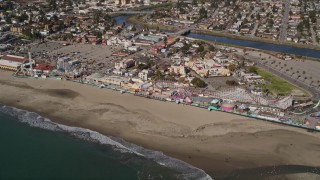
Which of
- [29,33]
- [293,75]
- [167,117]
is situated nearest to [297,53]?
[293,75]

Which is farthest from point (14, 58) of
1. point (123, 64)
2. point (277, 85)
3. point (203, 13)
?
point (203, 13)

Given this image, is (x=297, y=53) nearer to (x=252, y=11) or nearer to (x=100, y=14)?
(x=252, y=11)

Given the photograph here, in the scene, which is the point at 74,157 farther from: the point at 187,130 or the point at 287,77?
the point at 287,77

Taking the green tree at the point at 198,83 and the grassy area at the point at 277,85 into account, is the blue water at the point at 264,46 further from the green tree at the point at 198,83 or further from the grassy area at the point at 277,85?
the green tree at the point at 198,83

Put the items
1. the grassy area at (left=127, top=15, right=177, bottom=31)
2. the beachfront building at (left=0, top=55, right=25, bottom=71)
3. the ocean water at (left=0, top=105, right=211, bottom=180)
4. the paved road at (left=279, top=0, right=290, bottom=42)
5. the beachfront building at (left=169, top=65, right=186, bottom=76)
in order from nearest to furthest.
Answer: the ocean water at (left=0, top=105, right=211, bottom=180)
the beachfront building at (left=169, top=65, right=186, bottom=76)
the beachfront building at (left=0, top=55, right=25, bottom=71)
the paved road at (left=279, top=0, right=290, bottom=42)
the grassy area at (left=127, top=15, right=177, bottom=31)

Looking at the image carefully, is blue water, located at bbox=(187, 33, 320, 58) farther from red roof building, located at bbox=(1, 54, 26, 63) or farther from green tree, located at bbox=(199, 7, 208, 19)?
red roof building, located at bbox=(1, 54, 26, 63)

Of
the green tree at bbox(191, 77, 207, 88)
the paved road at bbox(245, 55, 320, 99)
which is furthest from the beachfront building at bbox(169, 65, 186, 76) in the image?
the paved road at bbox(245, 55, 320, 99)
